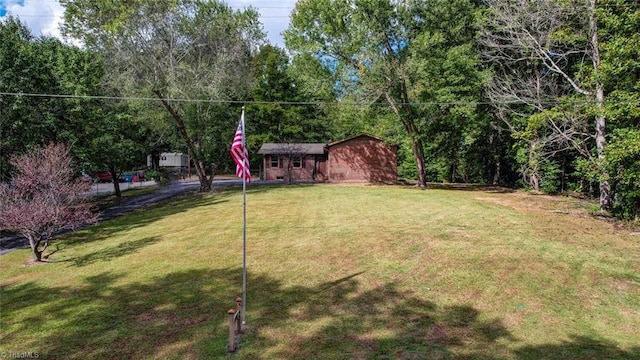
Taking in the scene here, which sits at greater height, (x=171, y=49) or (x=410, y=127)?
(x=171, y=49)

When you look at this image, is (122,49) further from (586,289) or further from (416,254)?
(586,289)

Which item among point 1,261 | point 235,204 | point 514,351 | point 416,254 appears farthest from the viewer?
point 235,204

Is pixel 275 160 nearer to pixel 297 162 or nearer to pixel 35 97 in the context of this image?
pixel 297 162

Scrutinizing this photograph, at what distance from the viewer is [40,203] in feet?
37.3

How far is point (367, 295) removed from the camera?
7.45m

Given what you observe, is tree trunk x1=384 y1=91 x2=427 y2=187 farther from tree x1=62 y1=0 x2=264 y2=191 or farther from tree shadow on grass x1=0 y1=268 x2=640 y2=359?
tree shadow on grass x1=0 y1=268 x2=640 y2=359

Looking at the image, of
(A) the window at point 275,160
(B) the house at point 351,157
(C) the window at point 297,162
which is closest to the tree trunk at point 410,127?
(B) the house at point 351,157

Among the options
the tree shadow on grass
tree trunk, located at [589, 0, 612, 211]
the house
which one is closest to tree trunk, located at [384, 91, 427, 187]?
the house

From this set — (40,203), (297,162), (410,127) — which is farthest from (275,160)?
(40,203)

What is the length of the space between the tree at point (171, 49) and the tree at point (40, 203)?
7534mm

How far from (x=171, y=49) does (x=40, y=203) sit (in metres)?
13.6

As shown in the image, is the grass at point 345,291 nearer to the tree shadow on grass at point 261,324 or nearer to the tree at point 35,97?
the tree shadow on grass at point 261,324

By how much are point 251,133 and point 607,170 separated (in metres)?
32.5

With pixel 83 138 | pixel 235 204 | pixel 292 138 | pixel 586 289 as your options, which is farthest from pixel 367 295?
pixel 292 138
